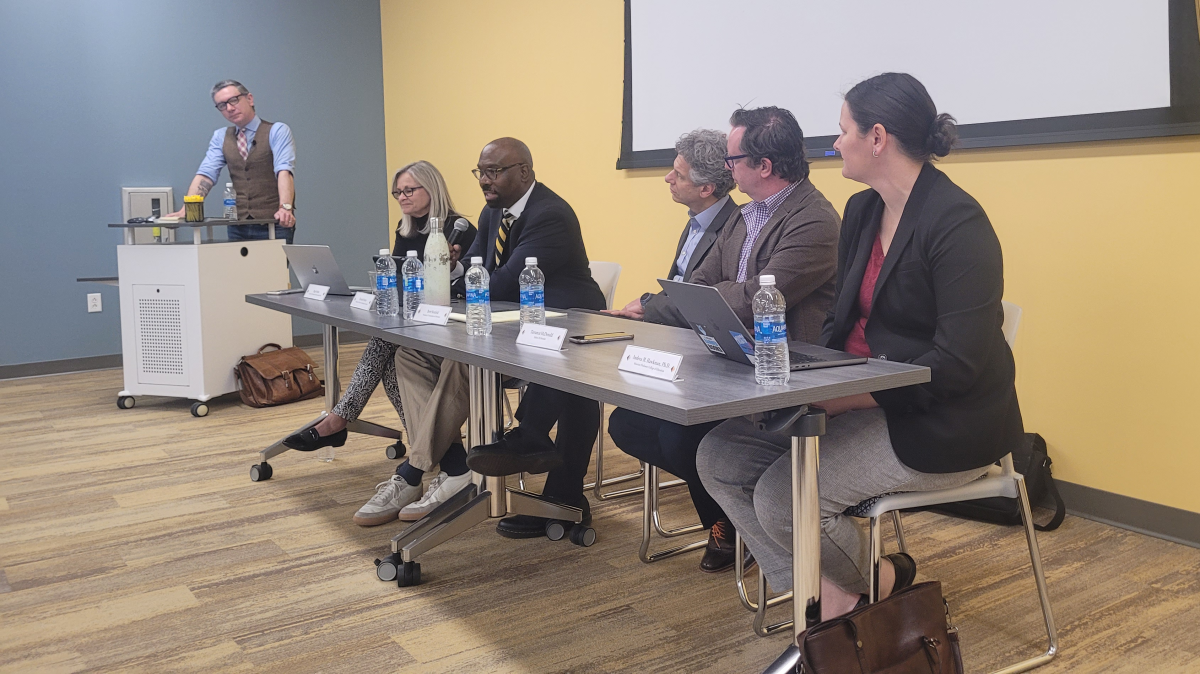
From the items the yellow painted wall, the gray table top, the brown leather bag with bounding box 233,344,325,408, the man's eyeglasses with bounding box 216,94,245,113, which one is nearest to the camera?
the gray table top

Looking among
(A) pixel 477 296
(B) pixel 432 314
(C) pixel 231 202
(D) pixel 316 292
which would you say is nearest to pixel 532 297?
(A) pixel 477 296

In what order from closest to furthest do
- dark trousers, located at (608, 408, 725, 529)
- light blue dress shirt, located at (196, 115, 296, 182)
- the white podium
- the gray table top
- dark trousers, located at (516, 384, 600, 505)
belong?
1. the gray table top
2. dark trousers, located at (608, 408, 725, 529)
3. dark trousers, located at (516, 384, 600, 505)
4. the white podium
5. light blue dress shirt, located at (196, 115, 296, 182)

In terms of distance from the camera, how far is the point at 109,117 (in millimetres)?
5930

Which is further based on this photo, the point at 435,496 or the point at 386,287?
the point at 435,496

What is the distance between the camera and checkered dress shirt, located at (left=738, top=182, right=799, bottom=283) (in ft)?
8.74

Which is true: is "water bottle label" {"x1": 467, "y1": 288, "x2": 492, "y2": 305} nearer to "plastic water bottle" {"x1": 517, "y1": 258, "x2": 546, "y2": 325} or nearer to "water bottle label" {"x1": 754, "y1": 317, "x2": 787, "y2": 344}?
"plastic water bottle" {"x1": 517, "y1": 258, "x2": 546, "y2": 325}

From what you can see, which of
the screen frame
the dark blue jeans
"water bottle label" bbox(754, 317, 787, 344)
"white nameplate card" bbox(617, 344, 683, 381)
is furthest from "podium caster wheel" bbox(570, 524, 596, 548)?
the dark blue jeans

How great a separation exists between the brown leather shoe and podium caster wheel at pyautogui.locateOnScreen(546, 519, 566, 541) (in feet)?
1.49

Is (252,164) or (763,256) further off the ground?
(252,164)

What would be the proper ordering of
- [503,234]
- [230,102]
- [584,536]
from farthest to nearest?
[230,102] → [503,234] → [584,536]

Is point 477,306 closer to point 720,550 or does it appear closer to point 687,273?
point 687,273

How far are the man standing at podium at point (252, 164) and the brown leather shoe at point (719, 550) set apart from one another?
12.1ft

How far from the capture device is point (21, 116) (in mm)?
5664

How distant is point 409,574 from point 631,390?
117 cm
